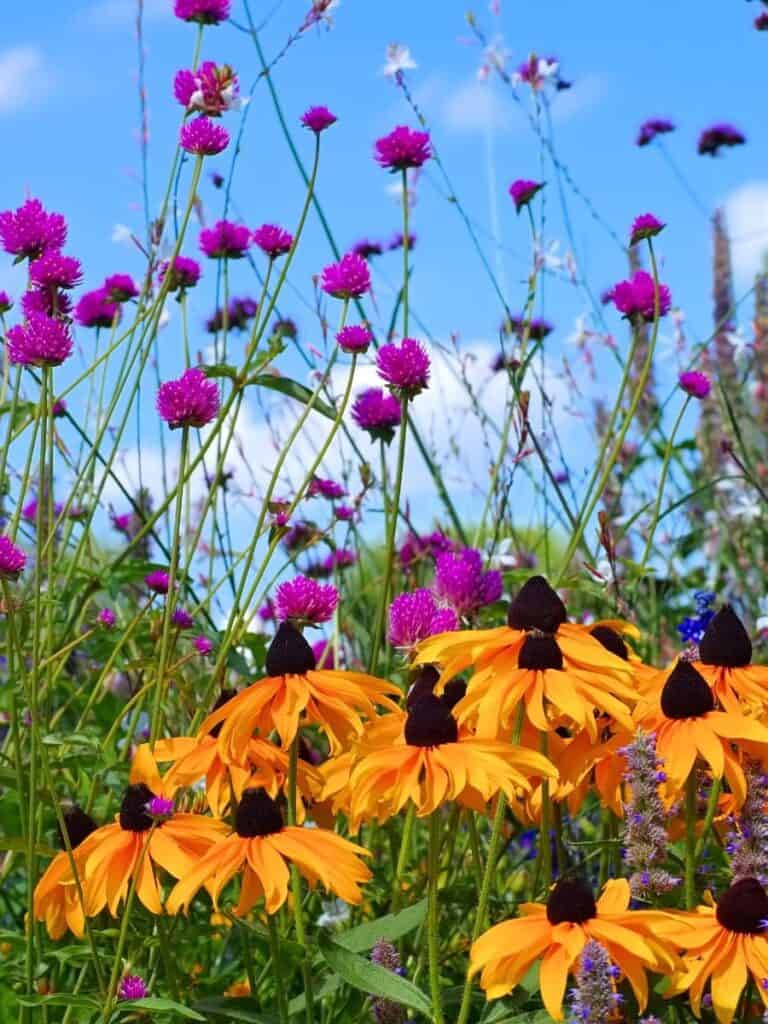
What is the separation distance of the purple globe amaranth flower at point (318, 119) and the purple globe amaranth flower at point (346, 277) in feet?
1.08

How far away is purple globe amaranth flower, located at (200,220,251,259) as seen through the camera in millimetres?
2752

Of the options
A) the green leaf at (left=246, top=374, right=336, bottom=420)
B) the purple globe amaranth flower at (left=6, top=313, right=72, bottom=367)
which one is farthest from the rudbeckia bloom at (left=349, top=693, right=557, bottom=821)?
the green leaf at (left=246, top=374, right=336, bottom=420)

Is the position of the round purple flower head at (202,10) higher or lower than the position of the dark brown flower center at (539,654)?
higher

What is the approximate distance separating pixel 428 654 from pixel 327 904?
965 millimetres

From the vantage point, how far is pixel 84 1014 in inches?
72.0

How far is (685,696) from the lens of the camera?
1.60m

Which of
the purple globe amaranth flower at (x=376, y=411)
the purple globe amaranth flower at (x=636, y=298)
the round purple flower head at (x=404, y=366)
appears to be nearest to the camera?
the round purple flower head at (x=404, y=366)

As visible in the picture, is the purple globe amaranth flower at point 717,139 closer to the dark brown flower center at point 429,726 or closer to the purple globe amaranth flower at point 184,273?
the purple globe amaranth flower at point 184,273

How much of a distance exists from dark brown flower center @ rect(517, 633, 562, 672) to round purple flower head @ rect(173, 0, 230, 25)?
1.43 m


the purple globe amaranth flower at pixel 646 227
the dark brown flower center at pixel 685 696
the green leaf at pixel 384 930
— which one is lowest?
the green leaf at pixel 384 930

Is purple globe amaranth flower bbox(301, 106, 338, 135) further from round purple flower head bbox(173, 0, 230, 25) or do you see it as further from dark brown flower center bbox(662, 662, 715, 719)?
dark brown flower center bbox(662, 662, 715, 719)

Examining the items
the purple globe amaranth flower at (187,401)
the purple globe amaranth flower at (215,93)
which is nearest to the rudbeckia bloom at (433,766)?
the purple globe amaranth flower at (187,401)

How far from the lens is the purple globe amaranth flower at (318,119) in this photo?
2.47 metres

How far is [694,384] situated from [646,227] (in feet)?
1.84
